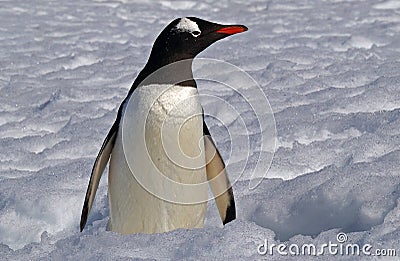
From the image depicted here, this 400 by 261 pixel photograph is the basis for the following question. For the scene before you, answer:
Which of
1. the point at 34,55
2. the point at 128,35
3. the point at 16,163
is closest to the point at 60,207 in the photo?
the point at 16,163

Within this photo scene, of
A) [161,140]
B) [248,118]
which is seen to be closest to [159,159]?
[161,140]

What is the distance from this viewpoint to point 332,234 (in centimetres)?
226

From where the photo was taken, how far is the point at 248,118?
13.7 feet

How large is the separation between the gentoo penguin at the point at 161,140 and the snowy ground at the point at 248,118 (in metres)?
0.24

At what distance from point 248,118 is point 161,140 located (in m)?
1.67

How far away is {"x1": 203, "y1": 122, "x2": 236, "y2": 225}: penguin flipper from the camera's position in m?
2.71

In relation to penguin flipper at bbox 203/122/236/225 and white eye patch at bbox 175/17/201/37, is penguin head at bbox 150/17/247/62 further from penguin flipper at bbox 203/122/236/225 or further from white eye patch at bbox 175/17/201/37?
penguin flipper at bbox 203/122/236/225

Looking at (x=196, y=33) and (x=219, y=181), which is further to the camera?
(x=219, y=181)

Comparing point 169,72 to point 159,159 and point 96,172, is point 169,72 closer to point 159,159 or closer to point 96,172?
point 159,159

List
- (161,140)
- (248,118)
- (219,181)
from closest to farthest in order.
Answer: (161,140)
(219,181)
(248,118)

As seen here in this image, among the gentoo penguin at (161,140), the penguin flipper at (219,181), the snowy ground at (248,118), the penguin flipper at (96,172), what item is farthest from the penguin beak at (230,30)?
the snowy ground at (248,118)

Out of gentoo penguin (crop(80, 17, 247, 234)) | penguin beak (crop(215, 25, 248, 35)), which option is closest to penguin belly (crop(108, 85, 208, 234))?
gentoo penguin (crop(80, 17, 247, 234))

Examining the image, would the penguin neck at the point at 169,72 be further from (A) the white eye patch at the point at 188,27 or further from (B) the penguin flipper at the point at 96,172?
(B) the penguin flipper at the point at 96,172

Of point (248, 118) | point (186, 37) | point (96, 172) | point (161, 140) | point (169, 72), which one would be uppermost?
point (186, 37)
